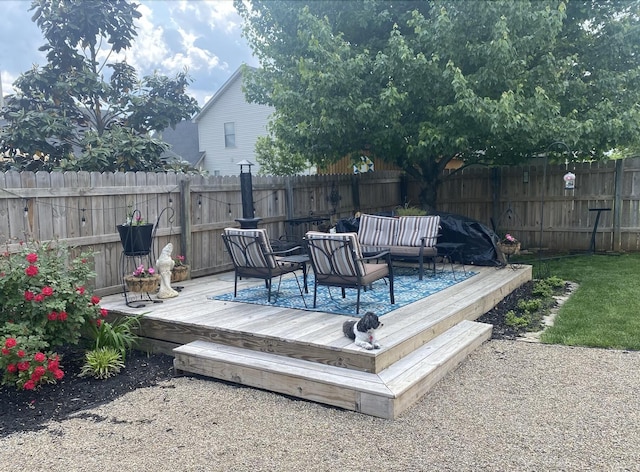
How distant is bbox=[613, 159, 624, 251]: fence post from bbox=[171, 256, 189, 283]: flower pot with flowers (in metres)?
8.39

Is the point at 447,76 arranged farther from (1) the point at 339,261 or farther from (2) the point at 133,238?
(2) the point at 133,238

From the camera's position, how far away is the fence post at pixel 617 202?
987 centimetres

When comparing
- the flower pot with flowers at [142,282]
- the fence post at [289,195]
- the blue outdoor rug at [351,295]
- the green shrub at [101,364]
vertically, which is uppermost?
the fence post at [289,195]

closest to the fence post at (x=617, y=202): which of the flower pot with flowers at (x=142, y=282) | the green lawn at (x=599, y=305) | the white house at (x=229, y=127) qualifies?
the green lawn at (x=599, y=305)

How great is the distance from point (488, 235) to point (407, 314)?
3.41 m

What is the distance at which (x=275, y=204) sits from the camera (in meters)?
8.53

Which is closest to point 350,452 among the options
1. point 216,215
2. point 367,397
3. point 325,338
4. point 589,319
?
point 367,397

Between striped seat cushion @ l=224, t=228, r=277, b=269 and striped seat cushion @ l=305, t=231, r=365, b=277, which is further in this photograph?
striped seat cushion @ l=224, t=228, r=277, b=269

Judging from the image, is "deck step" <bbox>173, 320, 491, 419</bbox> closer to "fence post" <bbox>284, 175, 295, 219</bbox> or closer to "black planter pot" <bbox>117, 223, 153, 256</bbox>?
"black planter pot" <bbox>117, 223, 153, 256</bbox>

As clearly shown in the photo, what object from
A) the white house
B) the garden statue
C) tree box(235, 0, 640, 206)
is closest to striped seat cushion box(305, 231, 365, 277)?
the garden statue

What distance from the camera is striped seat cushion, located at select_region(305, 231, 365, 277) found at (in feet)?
15.6

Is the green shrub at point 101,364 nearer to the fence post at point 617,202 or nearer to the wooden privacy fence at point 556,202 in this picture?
the wooden privacy fence at point 556,202

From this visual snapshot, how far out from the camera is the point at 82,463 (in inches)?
113

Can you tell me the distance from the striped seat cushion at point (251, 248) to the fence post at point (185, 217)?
155cm
